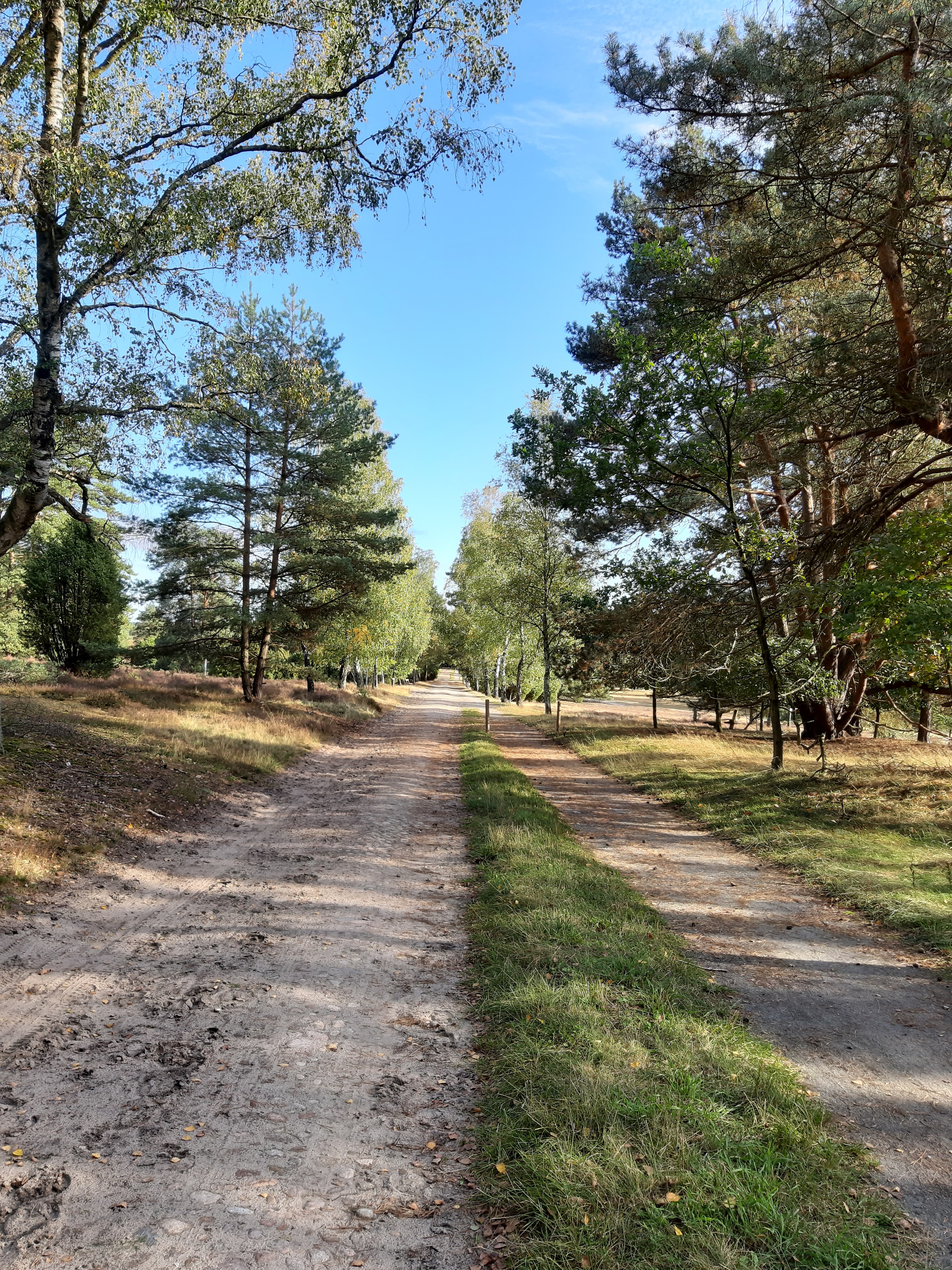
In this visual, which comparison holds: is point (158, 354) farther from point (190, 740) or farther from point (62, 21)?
point (190, 740)

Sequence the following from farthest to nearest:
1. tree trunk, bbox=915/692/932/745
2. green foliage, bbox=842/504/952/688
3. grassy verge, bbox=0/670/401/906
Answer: tree trunk, bbox=915/692/932/745, green foliage, bbox=842/504/952/688, grassy verge, bbox=0/670/401/906

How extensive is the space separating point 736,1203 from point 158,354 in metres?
10.1

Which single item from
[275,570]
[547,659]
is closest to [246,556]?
[275,570]

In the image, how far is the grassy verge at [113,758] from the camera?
6.60 m

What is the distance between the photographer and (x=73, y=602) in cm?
1962

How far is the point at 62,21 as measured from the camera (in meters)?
7.27

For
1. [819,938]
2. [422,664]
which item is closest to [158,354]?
[819,938]

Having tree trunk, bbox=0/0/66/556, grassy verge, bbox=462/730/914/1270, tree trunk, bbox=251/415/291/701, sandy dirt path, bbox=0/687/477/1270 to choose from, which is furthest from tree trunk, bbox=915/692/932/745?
tree trunk, bbox=251/415/291/701

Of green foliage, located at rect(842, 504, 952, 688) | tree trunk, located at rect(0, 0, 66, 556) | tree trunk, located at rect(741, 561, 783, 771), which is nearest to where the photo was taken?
tree trunk, located at rect(0, 0, 66, 556)

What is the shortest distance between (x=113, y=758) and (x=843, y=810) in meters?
11.5

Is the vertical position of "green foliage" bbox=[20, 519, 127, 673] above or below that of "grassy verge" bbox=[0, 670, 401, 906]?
above

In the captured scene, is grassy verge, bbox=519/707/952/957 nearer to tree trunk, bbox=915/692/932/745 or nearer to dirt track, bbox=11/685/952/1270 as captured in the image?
dirt track, bbox=11/685/952/1270

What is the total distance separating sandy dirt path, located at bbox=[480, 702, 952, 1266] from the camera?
3289 mm

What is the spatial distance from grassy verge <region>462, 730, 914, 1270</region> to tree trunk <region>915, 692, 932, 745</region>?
1127 centimetres
